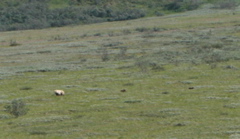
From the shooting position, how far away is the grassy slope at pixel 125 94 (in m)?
16.9

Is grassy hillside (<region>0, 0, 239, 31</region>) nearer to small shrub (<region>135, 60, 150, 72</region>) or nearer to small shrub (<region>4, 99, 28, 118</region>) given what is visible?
small shrub (<region>135, 60, 150, 72</region>)

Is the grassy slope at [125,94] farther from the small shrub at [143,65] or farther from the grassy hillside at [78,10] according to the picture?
the grassy hillside at [78,10]

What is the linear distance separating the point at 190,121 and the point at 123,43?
34.4m

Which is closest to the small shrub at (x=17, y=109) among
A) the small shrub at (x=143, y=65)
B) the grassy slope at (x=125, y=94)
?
the grassy slope at (x=125, y=94)

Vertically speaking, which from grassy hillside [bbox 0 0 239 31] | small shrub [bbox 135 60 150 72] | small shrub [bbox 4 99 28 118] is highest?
small shrub [bbox 4 99 28 118]

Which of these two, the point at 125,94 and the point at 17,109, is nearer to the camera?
the point at 17,109

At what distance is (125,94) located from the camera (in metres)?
23.7

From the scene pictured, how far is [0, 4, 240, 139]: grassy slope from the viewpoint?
666 inches

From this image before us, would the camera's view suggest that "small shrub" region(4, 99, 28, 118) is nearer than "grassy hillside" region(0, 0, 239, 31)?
Yes

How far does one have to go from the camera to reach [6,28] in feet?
320

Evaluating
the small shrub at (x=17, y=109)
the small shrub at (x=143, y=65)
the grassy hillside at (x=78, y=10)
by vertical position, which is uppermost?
the small shrub at (x=17, y=109)

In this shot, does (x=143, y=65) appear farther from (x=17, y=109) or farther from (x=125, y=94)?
(x=17, y=109)

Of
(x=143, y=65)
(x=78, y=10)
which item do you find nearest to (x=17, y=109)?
(x=143, y=65)

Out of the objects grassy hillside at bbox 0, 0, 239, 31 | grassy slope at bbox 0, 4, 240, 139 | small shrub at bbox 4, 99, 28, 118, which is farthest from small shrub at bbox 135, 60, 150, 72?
grassy hillside at bbox 0, 0, 239, 31
